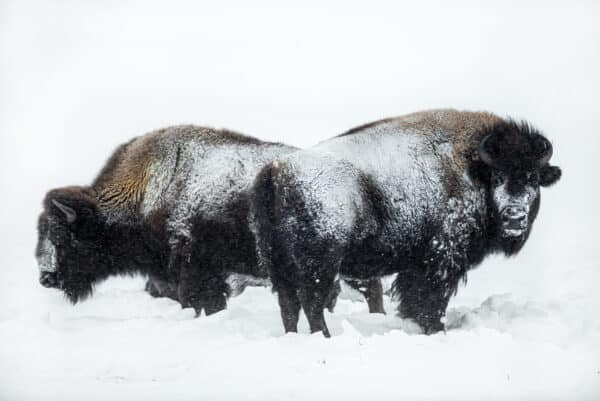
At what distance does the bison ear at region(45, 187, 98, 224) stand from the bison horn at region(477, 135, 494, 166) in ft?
15.6

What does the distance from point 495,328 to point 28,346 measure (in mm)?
4493

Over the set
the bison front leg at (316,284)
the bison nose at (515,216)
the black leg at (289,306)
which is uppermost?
the bison nose at (515,216)

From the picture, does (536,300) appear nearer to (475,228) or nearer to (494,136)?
(475,228)

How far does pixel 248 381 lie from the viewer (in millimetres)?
7090

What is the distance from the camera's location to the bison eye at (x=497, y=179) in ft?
30.0

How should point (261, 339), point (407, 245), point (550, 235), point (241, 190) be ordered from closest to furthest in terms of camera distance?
point (261, 339) → point (407, 245) → point (241, 190) → point (550, 235)

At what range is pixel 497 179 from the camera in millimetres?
9156

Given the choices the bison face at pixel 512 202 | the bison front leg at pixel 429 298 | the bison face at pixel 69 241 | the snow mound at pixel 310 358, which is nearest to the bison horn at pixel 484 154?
the bison face at pixel 512 202

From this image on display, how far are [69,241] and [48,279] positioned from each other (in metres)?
0.52

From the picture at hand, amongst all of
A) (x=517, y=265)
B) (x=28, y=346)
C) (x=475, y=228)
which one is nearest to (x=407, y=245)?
(x=475, y=228)

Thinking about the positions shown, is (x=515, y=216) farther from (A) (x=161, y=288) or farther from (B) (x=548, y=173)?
(A) (x=161, y=288)

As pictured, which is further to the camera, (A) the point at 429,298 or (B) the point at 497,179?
(B) the point at 497,179

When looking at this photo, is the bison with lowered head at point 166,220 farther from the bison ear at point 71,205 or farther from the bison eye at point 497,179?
the bison eye at point 497,179

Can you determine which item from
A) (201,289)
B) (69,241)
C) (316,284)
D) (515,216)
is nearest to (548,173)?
(515,216)
